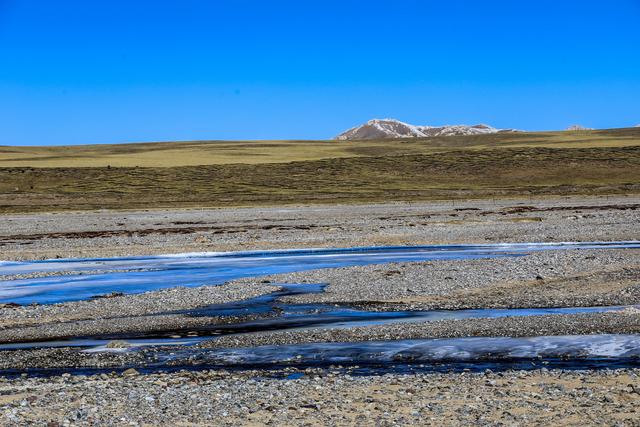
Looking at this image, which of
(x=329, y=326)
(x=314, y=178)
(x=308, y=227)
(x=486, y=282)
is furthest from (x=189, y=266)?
(x=314, y=178)

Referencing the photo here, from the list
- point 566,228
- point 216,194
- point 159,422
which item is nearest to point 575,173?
point 216,194

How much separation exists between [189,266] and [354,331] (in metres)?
14.0

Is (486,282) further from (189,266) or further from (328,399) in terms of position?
(328,399)

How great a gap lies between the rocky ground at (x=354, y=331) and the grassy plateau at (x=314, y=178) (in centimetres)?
3028

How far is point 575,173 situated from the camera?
275 ft

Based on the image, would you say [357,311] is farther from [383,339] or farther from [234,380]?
[234,380]

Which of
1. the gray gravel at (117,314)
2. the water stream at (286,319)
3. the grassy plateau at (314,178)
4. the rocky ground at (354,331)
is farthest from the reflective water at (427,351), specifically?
Result: the grassy plateau at (314,178)

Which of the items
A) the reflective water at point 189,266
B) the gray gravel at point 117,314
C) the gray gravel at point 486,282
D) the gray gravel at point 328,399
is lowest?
the reflective water at point 189,266

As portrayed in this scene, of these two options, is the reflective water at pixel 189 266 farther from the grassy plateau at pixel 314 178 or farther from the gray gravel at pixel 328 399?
the grassy plateau at pixel 314 178

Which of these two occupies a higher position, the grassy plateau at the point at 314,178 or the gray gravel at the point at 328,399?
the grassy plateau at the point at 314,178

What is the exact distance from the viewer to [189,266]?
91.6 feet

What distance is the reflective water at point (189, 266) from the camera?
73.6 ft

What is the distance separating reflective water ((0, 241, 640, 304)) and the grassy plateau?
111 feet

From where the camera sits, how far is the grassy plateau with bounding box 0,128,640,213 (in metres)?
70.3
